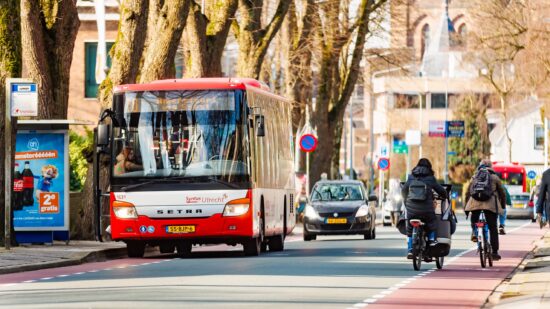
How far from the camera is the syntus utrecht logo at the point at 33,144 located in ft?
102

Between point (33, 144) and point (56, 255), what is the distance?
4138 millimetres

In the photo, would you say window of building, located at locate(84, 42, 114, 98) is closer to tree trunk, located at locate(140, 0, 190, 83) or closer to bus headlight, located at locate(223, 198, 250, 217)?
tree trunk, located at locate(140, 0, 190, 83)

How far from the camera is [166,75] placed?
35500 millimetres

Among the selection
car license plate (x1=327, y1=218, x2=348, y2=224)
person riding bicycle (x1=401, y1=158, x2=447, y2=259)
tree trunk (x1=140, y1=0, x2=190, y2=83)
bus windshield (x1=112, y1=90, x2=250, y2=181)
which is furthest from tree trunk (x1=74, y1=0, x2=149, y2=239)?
person riding bicycle (x1=401, y1=158, x2=447, y2=259)

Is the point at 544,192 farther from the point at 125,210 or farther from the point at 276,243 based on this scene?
the point at 276,243

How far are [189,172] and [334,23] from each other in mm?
25832

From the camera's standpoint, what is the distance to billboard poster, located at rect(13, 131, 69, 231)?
31047mm

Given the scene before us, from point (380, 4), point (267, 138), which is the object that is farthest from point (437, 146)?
point (267, 138)

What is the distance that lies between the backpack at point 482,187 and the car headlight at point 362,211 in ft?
46.2

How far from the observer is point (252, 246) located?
98.4ft

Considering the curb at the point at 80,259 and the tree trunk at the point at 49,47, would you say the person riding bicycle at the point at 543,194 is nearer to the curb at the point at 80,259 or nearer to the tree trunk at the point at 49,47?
the curb at the point at 80,259

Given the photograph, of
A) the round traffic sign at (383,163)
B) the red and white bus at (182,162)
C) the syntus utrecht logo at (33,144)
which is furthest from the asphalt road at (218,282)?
the round traffic sign at (383,163)

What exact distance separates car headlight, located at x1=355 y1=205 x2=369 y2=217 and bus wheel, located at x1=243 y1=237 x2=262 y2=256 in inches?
408

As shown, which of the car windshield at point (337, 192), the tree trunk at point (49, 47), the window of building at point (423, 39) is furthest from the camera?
the window of building at point (423, 39)
